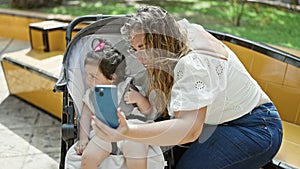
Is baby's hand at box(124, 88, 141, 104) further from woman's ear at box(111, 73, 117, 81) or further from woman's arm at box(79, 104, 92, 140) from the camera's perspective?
woman's arm at box(79, 104, 92, 140)

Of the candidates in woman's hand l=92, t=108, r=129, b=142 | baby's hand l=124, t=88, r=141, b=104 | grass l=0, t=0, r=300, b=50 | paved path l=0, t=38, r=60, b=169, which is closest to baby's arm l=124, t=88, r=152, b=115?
baby's hand l=124, t=88, r=141, b=104

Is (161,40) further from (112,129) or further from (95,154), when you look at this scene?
(95,154)

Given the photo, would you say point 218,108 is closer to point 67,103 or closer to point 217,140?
point 217,140

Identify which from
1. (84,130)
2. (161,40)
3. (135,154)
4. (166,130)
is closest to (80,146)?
(84,130)

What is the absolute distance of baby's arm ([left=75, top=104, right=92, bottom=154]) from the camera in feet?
5.32

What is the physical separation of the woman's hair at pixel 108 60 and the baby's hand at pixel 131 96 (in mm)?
66

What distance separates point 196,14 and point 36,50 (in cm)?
267

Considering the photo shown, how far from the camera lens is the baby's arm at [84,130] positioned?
5.32 feet

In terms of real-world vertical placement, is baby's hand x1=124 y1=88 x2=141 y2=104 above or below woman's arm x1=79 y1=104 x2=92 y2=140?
above

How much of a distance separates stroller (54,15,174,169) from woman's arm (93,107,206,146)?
0.27 m

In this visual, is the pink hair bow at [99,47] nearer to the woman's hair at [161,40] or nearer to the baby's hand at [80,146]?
the woman's hair at [161,40]

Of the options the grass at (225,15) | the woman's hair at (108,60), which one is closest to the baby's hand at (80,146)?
the woman's hair at (108,60)

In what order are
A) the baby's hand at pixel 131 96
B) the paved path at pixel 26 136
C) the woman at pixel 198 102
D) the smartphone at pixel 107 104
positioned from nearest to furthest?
the smartphone at pixel 107 104 < the woman at pixel 198 102 < the baby's hand at pixel 131 96 < the paved path at pixel 26 136

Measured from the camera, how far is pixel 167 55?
1.38 m
